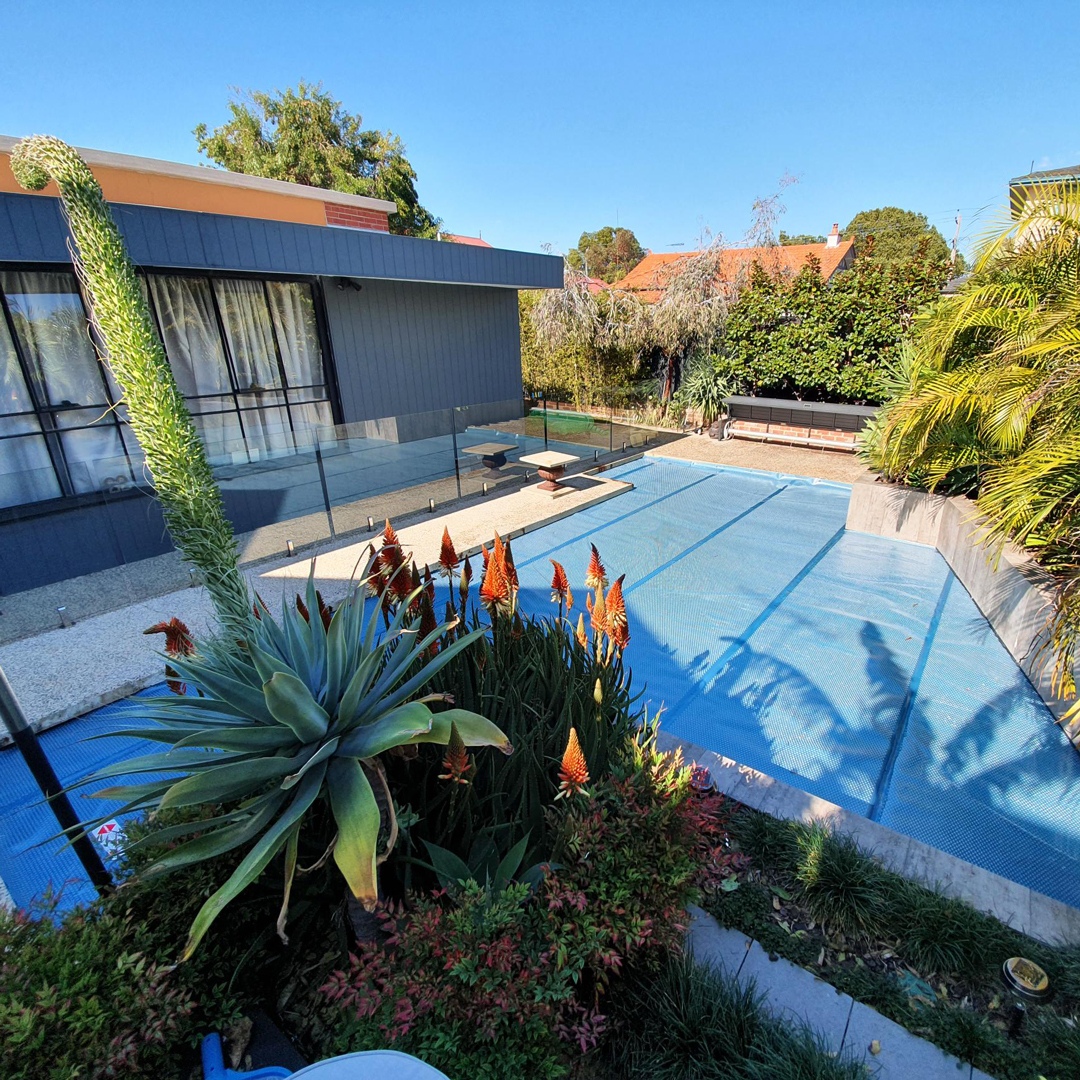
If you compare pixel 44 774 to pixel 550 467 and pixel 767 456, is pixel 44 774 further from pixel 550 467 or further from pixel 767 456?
pixel 767 456

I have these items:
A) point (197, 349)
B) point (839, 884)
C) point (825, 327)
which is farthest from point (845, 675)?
point (197, 349)

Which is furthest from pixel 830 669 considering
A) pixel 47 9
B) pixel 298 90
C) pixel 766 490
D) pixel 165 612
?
pixel 298 90

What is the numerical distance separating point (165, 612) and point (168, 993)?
195 inches

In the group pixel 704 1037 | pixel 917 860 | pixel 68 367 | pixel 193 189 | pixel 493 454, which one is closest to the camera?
pixel 704 1037

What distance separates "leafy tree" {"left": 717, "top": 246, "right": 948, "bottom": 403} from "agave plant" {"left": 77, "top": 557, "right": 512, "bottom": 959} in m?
11.3

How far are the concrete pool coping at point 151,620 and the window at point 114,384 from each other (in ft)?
6.48

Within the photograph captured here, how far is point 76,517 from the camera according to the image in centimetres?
674

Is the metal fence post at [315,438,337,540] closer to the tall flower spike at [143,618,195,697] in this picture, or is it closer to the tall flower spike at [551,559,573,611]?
the tall flower spike at [143,618,195,697]

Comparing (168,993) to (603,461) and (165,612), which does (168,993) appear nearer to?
(165,612)

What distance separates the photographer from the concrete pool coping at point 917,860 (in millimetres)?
2326

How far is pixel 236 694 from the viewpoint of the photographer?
1.85 m

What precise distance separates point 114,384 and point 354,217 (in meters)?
6.21

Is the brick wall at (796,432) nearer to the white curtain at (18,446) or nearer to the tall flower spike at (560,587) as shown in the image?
the tall flower spike at (560,587)

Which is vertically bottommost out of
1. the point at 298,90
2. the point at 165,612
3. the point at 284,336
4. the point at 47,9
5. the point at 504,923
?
the point at 165,612
